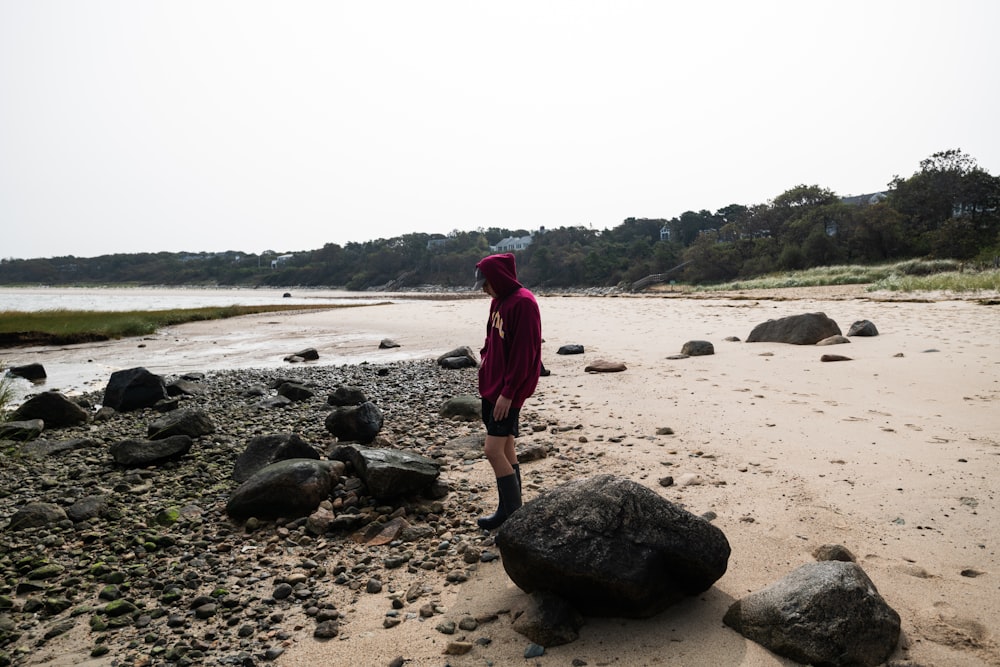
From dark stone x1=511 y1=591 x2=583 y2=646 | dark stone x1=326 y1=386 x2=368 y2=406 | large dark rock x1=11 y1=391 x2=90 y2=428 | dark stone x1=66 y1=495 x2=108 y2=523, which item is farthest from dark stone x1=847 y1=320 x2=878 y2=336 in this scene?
large dark rock x1=11 y1=391 x2=90 y2=428

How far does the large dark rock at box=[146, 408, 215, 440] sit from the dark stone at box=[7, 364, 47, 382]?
9.98 m

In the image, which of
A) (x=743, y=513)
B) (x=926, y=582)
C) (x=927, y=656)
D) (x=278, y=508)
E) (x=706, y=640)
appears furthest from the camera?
(x=278, y=508)

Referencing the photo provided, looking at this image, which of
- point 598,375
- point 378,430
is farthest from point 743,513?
point 598,375

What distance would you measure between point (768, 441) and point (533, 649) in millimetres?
4316

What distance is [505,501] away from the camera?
14.9 ft

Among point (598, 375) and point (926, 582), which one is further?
point (598, 375)

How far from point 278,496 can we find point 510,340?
2634mm

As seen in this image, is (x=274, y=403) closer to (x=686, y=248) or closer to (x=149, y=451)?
(x=149, y=451)

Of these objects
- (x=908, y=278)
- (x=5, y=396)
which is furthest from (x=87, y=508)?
(x=908, y=278)

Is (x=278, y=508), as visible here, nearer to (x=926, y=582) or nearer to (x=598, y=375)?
(x=926, y=582)

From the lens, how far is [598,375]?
1099 centimetres

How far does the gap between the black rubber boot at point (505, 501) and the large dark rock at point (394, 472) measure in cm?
91

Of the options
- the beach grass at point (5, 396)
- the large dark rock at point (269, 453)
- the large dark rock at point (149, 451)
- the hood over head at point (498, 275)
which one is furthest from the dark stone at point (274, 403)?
the hood over head at point (498, 275)

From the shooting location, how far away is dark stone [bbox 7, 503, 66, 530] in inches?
198
